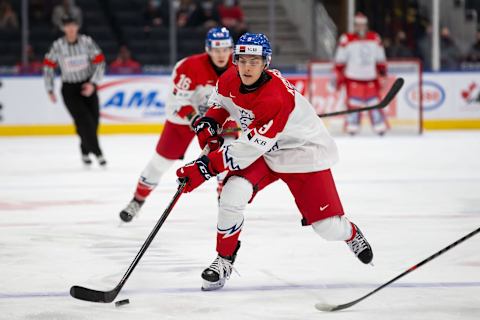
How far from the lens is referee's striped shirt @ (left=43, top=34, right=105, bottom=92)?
8.55m

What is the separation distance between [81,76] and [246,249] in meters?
4.36

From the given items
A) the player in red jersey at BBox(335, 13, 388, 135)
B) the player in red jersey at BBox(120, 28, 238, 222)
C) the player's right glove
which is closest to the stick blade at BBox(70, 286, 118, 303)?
the player's right glove

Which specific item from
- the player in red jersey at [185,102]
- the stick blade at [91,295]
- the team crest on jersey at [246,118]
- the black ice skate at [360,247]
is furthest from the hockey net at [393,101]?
the stick blade at [91,295]

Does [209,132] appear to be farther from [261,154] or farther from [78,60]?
[78,60]

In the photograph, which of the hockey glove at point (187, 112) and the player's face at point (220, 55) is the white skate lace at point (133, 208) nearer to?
the hockey glove at point (187, 112)

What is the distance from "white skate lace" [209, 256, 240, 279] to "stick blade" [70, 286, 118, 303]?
43 cm

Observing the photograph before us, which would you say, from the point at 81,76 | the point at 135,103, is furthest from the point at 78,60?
the point at 135,103

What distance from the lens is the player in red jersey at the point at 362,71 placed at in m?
11.9

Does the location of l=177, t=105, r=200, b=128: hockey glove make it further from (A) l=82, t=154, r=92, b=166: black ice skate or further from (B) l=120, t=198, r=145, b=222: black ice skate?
(A) l=82, t=154, r=92, b=166: black ice skate

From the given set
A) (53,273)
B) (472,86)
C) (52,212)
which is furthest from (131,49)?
(53,273)

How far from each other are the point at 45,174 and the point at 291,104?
15.9 feet

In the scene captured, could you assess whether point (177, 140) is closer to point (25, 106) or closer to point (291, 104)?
point (291, 104)

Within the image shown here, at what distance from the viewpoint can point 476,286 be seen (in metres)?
3.76

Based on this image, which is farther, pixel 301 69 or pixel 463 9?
A: pixel 463 9
